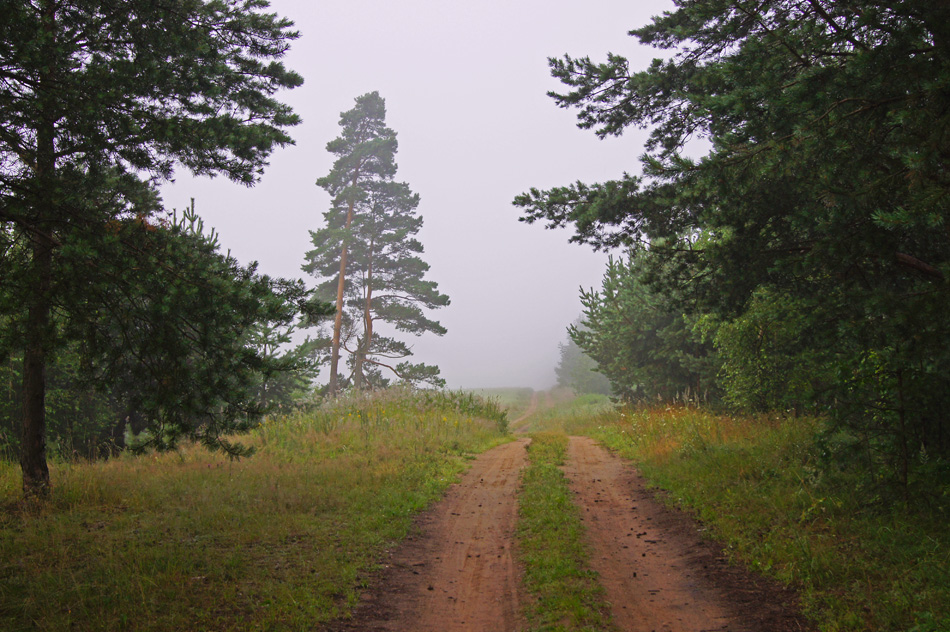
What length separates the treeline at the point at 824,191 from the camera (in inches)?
193

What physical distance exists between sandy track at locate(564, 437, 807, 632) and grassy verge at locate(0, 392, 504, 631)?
2.82 m

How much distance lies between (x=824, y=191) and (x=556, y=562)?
203 inches

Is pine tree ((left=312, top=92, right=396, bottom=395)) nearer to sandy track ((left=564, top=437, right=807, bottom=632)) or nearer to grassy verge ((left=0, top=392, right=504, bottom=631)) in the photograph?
grassy verge ((left=0, top=392, right=504, bottom=631))

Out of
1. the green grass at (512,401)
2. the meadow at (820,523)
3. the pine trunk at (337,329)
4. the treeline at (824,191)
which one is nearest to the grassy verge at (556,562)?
the meadow at (820,523)

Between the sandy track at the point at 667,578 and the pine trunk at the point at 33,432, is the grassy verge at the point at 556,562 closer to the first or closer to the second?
the sandy track at the point at 667,578

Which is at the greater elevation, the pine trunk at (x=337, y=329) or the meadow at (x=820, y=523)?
the pine trunk at (x=337, y=329)

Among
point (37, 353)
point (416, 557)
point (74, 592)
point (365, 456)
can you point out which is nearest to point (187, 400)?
point (37, 353)

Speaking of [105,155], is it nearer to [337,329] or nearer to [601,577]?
[601,577]

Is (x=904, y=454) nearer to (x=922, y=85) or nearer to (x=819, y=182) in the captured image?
(x=819, y=182)

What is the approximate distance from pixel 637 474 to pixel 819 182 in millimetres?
7026

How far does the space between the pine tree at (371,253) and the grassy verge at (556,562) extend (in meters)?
19.6

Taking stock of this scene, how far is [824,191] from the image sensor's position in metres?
5.59

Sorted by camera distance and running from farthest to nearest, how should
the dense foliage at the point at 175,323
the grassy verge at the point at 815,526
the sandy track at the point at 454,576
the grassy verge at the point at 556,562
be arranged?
the dense foliage at the point at 175,323 < the sandy track at the point at 454,576 < the grassy verge at the point at 556,562 < the grassy verge at the point at 815,526

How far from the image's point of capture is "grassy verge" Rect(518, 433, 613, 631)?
15.4 feet
